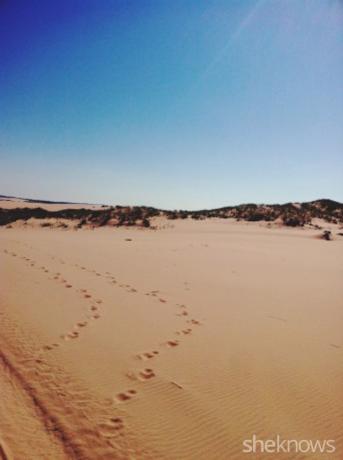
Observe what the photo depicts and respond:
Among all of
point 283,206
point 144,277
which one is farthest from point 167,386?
point 283,206

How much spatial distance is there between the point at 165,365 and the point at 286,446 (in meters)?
1.65

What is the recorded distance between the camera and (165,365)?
386cm

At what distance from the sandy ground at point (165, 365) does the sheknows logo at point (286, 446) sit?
0.16 feet

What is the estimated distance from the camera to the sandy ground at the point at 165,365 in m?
2.72

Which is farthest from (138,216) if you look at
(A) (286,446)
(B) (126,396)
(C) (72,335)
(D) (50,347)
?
(A) (286,446)

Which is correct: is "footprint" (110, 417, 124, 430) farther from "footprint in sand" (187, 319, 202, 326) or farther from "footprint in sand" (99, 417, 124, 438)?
"footprint in sand" (187, 319, 202, 326)

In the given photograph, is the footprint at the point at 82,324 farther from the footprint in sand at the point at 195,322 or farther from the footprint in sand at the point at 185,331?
the footprint in sand at the point at 195,322

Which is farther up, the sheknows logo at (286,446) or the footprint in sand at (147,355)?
the footprint in sand at (147,355)

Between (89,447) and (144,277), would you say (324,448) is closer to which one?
(89,447)

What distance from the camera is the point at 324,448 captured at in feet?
8.80

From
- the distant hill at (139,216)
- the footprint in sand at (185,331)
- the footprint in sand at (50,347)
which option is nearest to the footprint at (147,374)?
the footprint in sand at (185,331)

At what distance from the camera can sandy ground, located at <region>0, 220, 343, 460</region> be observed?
2725mm

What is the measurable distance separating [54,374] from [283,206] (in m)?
35.3

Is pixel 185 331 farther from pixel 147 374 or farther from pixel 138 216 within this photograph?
pixel 138 216
